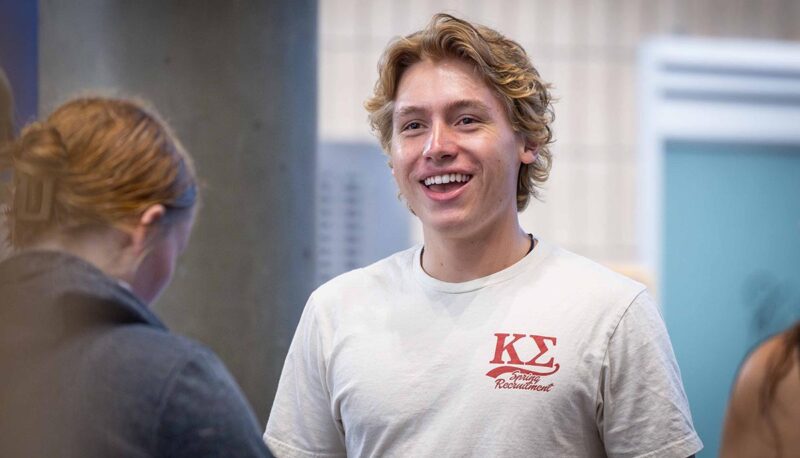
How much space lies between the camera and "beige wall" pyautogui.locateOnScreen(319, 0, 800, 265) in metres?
4.52

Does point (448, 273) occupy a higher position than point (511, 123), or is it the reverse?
point (511, 123)

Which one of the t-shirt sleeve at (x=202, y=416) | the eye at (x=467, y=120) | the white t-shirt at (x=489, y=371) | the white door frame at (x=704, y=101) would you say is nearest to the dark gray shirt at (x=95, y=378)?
the t-shirt sleeve at (x=202, y=416)

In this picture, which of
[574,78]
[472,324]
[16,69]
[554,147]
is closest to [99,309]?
[16,69]

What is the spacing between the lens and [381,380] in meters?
1.85

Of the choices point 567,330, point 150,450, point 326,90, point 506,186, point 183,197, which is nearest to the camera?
point 150,450

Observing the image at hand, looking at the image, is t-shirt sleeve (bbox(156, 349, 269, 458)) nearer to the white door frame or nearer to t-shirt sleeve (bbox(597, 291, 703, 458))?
t-shirt sleeve (bbox(597, 291, 703, 458))

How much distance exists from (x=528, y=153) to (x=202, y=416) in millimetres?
920

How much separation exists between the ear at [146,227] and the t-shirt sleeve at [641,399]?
0.79 metres

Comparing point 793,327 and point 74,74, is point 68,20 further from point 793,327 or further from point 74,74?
point 793,327

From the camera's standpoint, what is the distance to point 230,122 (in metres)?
2.44

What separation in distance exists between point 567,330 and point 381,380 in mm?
334

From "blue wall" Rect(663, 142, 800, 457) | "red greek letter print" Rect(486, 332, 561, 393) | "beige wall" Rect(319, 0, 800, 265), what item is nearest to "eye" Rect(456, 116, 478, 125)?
"red greek letter print" Rect(486, 332, 561, 393)

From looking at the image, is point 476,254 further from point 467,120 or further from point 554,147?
point 554,147

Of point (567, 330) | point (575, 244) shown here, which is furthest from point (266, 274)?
point (575, 244)
